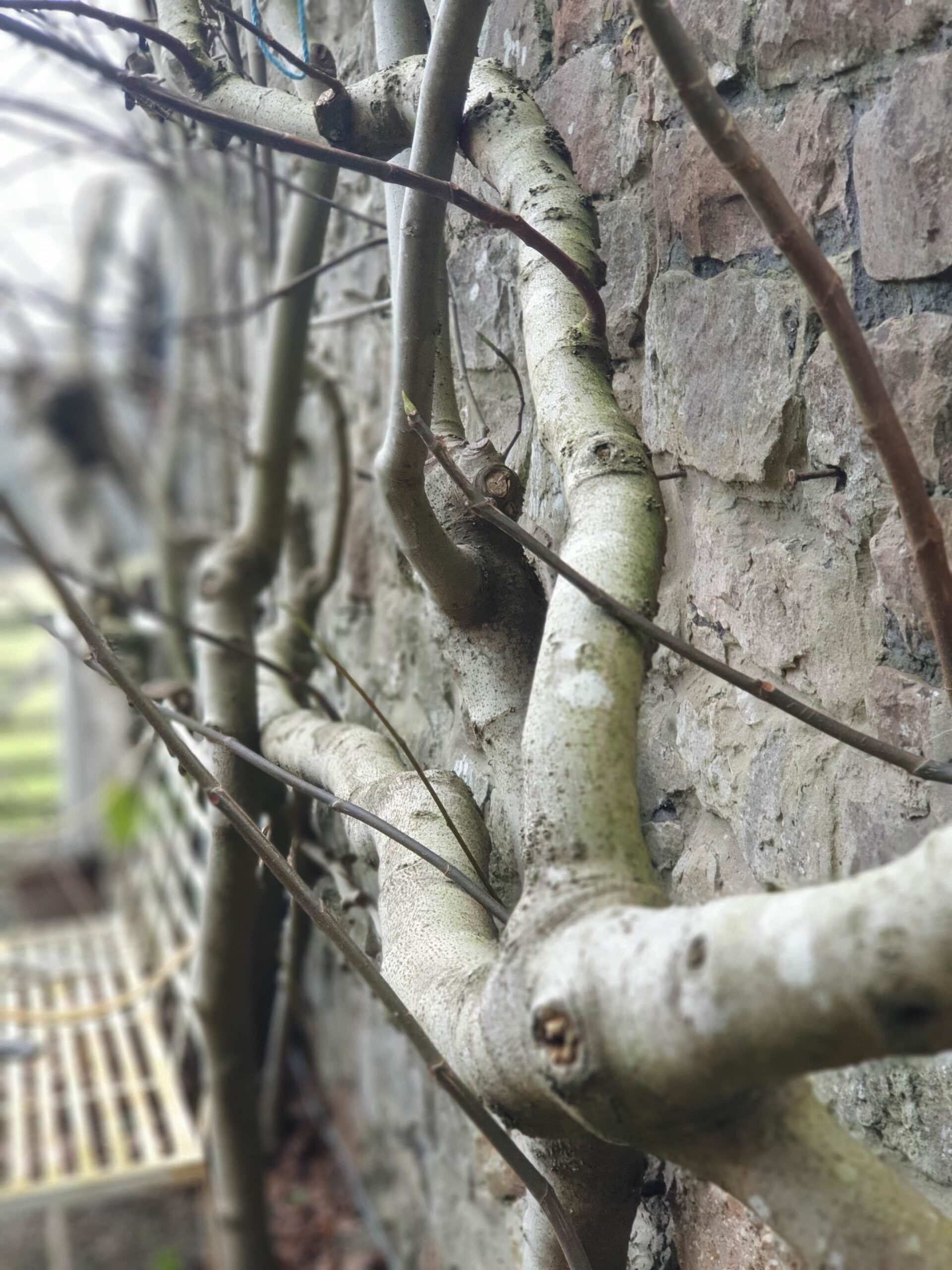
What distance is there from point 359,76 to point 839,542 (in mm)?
1398

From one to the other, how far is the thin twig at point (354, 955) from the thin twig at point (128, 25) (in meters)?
0.66

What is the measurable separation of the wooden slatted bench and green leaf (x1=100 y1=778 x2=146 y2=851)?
0.12 ft

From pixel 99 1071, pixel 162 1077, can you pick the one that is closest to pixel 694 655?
pixel 162 1077

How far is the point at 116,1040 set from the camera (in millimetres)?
3055

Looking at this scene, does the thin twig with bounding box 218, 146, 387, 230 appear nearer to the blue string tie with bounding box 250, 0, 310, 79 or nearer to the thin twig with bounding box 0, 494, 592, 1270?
the blue string tie with bounding box 250, 0, 310, 79

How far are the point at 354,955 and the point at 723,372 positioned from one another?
2.12ft

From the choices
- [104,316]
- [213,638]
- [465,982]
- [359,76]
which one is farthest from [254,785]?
[104,316]

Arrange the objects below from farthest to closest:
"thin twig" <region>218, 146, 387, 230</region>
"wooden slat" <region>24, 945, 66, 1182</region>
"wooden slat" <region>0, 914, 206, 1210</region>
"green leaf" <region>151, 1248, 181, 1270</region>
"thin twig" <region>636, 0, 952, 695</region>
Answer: "green leaf" <region>151, 1248, 181, 1270</region> → "wooden slat" <region>24, 945, 66, 1182</region> → "wooden slat" <region>0, 914, 206, 1210</region> → "thin twig" <region>218, 146, 387, 230</region> → "thin twig" <region>636, 0, 952, 695</region>

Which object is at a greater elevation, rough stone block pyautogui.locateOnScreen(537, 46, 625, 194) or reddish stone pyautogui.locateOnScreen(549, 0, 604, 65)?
reddish stone pyautogui.locateOnScreen(549, 0, 604, 65)

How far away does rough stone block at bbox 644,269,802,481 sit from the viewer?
0.97 m

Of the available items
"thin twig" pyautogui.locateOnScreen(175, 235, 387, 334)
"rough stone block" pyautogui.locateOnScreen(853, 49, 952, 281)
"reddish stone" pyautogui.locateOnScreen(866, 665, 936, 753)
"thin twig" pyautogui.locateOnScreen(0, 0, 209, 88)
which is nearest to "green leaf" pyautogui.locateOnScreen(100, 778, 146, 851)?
"thin twig" pyautogui.locateOnScreen(175, 235, 387, 334)

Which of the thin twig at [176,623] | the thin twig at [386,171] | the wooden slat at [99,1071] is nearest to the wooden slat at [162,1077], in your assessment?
the wooden slat at [99,1071]

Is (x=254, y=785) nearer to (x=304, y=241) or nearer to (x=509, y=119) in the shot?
(x=304, y=241)

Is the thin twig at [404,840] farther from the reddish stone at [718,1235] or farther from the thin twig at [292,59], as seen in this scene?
the thin twig at [292,59]
